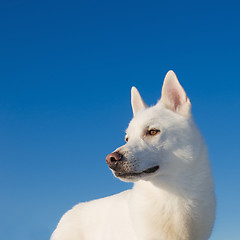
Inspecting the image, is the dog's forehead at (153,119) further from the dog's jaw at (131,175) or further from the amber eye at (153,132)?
the dog's jaw at (131,175)

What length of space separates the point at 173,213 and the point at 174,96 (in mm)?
2649

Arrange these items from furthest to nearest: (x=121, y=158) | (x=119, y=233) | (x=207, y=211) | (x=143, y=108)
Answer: (x=143, y=108) → (x=119, y=233) → (x=207, y=211) → (x=121, y=158)

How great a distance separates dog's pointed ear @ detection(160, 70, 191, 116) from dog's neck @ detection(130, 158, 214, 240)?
1.70 metres

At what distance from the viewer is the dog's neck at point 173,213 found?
7457mm

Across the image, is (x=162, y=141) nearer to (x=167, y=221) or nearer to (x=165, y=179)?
(x=165, y=179)

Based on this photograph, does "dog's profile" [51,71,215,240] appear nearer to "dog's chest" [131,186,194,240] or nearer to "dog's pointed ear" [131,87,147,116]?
"dog's chest" [131,186,194,240]

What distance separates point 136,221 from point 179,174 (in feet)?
4.31

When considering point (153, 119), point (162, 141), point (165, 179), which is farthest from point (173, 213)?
point (153, 119)

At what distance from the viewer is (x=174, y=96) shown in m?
8.58

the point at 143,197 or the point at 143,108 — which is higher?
the point at 143,108

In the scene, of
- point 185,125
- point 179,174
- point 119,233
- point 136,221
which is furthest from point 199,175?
point 119,233

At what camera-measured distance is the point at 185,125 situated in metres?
7.96

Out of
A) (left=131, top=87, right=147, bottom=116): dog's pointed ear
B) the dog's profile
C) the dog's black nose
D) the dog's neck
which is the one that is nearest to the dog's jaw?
the dog's profile

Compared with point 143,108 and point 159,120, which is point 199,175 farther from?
point 143,108
